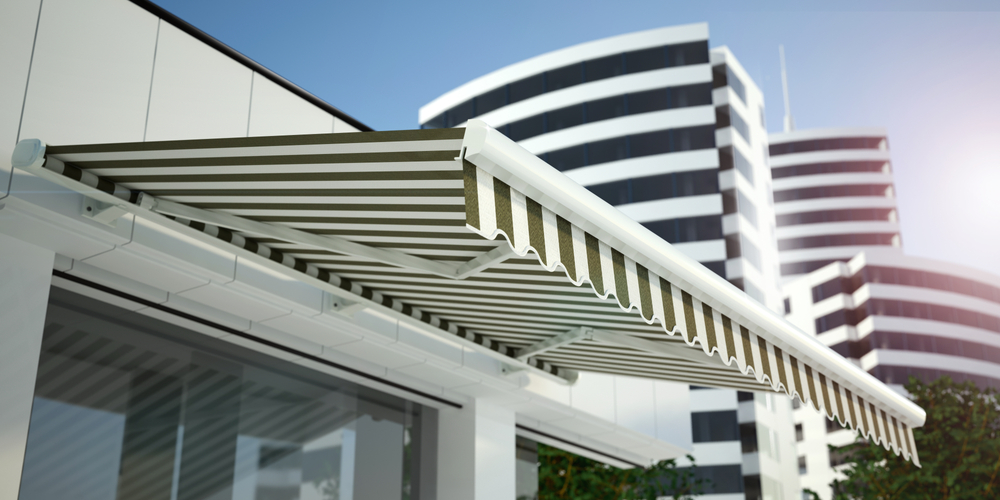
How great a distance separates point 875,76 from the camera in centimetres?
11669

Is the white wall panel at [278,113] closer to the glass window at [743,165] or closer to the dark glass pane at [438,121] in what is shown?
the glass window at [743,165]

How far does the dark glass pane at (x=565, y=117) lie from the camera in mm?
52959

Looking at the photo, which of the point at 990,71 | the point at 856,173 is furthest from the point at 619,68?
the point at 990,71

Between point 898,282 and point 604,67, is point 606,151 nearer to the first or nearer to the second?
point 604,67

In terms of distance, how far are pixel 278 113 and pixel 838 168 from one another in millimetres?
86783

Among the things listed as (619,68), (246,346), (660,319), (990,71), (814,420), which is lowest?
(660,319)

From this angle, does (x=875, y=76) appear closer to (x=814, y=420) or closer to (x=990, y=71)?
(x=990, y=71)

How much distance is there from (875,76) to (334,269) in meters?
126

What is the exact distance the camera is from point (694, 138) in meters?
50.5

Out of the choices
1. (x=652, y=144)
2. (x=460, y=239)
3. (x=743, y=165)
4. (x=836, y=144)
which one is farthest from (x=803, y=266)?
(x=460, y=239)

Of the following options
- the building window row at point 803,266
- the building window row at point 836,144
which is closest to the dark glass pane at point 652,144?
the building window row at point 803,266

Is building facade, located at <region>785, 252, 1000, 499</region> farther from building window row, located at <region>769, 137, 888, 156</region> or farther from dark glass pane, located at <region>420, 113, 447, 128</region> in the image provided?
dark glass pane, located at <region>420, 113, 447, 128</region>

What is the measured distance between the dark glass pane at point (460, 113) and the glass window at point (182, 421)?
51171 millimetres

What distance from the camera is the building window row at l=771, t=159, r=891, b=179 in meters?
84.4
